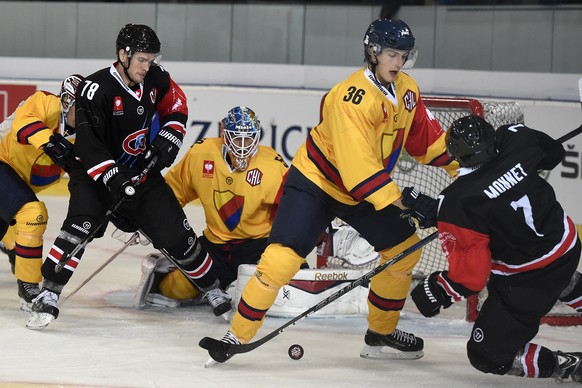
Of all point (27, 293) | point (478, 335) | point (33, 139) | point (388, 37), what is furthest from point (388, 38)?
point (27, 293)

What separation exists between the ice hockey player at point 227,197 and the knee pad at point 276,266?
38.5 inches

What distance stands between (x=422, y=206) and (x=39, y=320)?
1509 mm

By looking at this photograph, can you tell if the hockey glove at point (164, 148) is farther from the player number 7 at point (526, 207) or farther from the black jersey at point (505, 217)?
the player number 7 at point (526, 207)

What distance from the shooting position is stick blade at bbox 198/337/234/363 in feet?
11.8

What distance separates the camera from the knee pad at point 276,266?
3566 mm

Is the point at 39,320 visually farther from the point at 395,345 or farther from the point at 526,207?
the point at 526,207

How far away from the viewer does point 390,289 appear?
3.80 metres

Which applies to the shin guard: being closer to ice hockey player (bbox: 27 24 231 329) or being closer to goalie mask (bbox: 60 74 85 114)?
ice hockey player (bbox: 27 24 231 329)

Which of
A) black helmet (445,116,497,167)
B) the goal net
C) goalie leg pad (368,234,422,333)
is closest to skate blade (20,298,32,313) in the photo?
the goal net

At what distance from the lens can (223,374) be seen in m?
3.55

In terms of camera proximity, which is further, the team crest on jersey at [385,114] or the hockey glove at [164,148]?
the hockey glove at [164,148]

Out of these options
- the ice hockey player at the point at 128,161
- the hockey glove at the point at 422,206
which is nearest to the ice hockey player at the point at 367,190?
the hockey glove at the point at 422,206

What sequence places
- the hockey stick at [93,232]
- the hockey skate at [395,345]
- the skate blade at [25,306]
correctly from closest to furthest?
the hockey skate at [395,345] < the hockey stick at [93,232] < the skate blade at [25,306]

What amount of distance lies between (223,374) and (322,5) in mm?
4124
